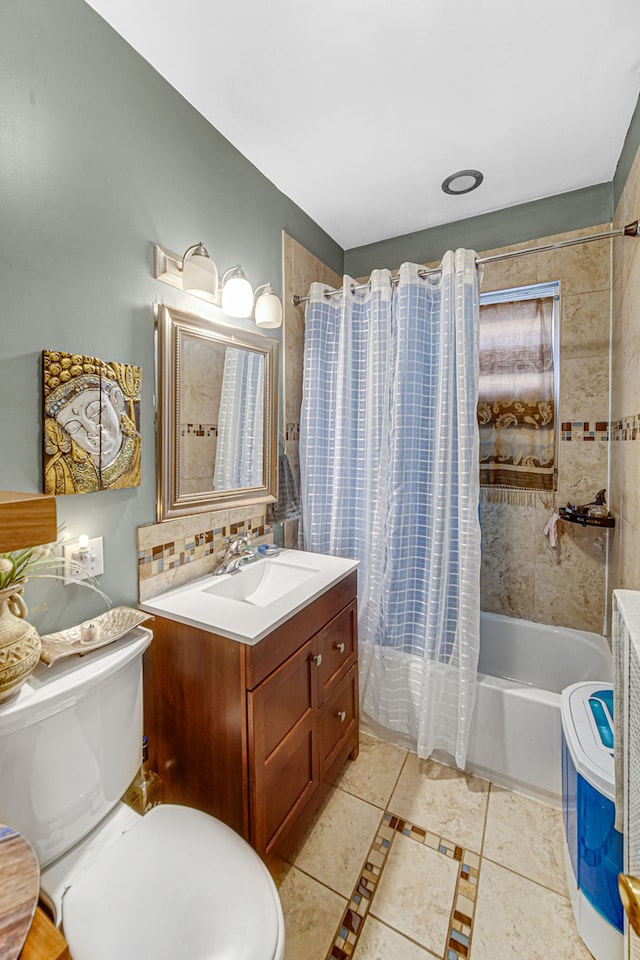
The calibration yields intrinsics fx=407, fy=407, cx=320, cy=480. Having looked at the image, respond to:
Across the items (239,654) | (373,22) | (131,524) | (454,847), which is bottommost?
(454,847)

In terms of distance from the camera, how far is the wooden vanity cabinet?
1.12 m

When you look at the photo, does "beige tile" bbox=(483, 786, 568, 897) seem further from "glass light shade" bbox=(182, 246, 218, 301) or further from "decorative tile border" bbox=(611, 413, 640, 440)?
"glass light shade" bbox=(182, 246, 218, 301)

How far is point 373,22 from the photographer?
1146mm

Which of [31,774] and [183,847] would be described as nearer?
[31,774]

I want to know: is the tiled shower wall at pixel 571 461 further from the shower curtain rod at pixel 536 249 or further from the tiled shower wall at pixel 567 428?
the shower curtain rod at pixel 536 249

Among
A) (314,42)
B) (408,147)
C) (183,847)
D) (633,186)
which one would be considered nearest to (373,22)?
(314,42)

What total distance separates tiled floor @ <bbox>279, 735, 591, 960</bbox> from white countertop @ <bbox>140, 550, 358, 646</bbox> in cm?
86

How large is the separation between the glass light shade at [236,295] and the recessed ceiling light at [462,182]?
3.68 ft

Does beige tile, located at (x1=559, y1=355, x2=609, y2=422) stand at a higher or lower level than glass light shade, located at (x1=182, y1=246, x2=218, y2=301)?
lower

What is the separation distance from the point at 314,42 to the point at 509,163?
982mm

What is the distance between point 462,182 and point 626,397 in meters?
1.21

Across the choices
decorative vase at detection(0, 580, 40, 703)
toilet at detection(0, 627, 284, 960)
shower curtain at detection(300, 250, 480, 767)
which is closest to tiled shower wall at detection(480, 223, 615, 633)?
shower curtain at detection(300, 250, 480, 767)

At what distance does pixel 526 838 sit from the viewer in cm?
143

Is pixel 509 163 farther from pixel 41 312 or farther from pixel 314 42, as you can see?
pixel 41 312
